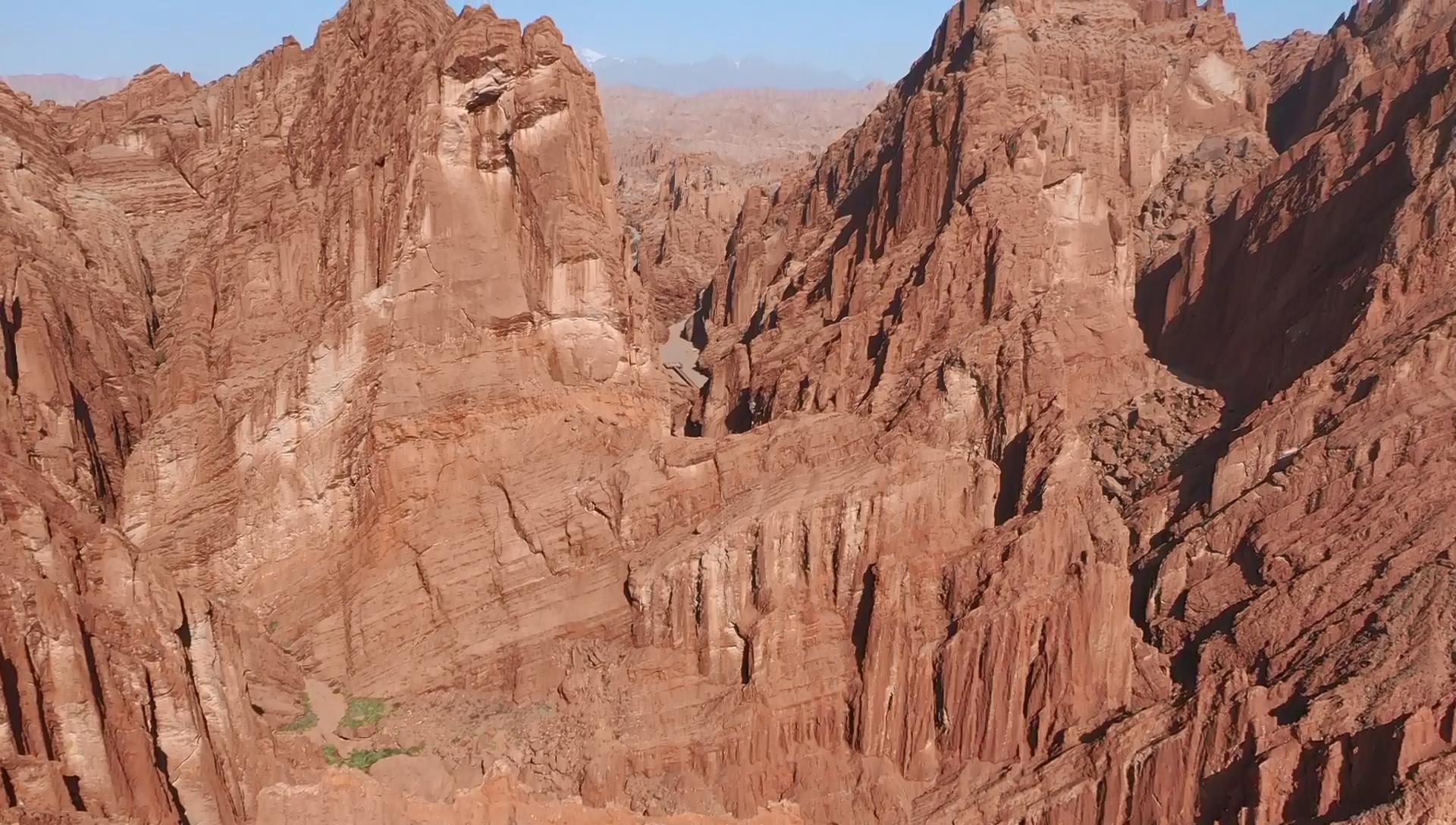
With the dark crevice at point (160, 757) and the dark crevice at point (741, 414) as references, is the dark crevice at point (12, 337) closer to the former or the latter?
the dark crevice at point (160, 757)

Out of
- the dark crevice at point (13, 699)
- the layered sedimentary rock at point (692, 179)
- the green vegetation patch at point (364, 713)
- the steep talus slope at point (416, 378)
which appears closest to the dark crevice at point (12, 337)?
the steep talus slope at point (416, 378)

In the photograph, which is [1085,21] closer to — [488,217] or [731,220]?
[731,220]

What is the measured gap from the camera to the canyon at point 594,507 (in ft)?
94.5

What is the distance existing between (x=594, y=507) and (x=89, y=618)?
38.2 ft

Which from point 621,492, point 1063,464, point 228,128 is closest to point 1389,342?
point 1063,464

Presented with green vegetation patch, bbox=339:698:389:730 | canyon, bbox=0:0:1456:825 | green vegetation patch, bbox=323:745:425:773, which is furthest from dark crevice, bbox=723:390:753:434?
green vegetation patch, bbox=323:745:425:773

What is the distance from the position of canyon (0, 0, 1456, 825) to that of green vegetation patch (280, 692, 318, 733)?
0.12m

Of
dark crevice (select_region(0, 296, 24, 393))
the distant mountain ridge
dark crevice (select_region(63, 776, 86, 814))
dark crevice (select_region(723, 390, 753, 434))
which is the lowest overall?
dark crevice (select_region(63, 776, 86, 814))

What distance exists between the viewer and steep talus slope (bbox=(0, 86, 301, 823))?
24828 mm

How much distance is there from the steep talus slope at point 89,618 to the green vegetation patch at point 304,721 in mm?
356

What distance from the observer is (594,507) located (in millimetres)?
34688

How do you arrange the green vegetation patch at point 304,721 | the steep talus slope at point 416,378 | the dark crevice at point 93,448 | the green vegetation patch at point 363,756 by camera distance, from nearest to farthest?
the green vegetation patch at point 363,756, the green vegetation patch at point 304,721, the steep talus slope at point 416,378, the dark crevice at point 93,448

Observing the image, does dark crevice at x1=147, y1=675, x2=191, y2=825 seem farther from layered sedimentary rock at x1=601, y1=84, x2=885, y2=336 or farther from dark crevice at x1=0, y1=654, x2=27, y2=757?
layered sedimentary rock at x1=601, y1=84, x2=885, y2=336

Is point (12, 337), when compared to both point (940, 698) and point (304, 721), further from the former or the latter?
point (940, 698)
